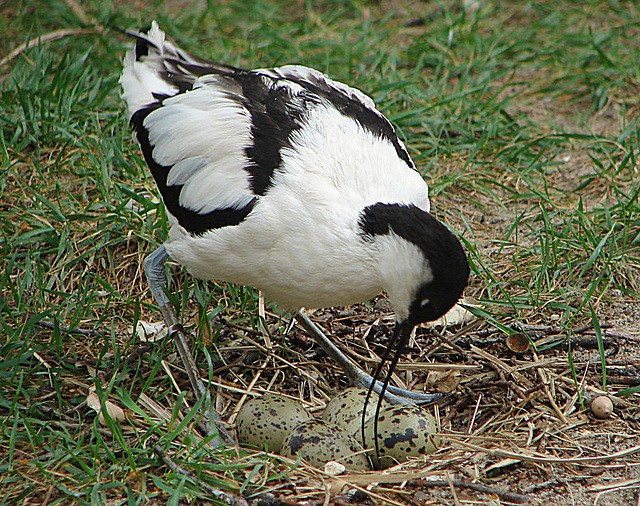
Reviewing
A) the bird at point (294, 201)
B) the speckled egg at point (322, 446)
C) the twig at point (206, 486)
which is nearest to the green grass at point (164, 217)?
the twig at point (206, 486)

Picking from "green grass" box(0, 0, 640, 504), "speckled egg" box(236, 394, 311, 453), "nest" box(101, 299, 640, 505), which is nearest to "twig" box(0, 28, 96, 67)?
"green grass" box(0, 0, 640, 504)

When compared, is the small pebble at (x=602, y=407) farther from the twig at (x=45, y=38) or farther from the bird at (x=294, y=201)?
the twig at (x=45, y=38)

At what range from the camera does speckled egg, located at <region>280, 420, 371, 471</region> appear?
3.03 m

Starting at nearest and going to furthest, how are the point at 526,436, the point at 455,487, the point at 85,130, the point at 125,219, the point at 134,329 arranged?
the point at 455,487, the point at 526,436, the point at 134,329, the point at 125,219, the point at 85,130

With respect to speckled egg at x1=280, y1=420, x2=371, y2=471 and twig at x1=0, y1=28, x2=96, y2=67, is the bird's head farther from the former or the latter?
twig at x1=0, y1=28, x2=96, y2=67

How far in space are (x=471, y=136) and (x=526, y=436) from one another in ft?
8.55

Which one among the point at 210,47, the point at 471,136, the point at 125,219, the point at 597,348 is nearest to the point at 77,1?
the point at 210,47

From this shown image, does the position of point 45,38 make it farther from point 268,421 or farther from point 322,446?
point 322,446

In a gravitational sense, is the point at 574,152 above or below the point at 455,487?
above

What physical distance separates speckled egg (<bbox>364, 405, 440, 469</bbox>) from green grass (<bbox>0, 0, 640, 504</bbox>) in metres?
0.53

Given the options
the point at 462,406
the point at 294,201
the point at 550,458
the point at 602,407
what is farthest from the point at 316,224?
the point at 602,407

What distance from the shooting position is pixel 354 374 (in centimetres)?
384

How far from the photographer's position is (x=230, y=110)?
138 inches

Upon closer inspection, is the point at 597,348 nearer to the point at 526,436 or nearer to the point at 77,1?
the point at 526,436
